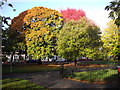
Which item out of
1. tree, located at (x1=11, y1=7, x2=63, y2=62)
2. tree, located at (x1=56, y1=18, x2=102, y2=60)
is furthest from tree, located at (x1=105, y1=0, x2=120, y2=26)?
tree, located at (x1=11, y1=7, x2=63, y2=62)

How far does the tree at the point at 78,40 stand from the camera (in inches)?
880

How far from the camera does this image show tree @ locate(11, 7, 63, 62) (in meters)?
26.7

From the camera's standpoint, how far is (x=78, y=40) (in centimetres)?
2212

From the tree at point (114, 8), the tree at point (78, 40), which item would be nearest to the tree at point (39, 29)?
the tree at point (78, 40)

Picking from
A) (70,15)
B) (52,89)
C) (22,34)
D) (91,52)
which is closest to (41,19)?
(22,34)

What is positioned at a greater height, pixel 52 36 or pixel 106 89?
pixel 52 36

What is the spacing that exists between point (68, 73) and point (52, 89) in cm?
424

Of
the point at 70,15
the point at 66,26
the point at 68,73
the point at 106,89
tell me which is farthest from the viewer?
the point at 70,15

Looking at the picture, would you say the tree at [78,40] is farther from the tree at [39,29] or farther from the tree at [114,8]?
the tree at [114,8]

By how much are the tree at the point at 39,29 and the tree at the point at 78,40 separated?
3978mm

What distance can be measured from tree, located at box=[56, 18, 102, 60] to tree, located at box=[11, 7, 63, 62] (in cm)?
398

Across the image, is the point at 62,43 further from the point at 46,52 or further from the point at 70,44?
the point at 46,52

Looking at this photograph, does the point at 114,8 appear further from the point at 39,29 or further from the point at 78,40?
the point at 39,29

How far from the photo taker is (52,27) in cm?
2756
